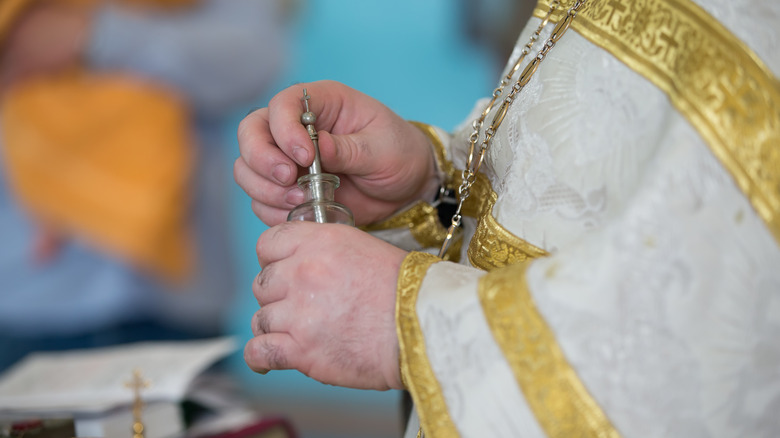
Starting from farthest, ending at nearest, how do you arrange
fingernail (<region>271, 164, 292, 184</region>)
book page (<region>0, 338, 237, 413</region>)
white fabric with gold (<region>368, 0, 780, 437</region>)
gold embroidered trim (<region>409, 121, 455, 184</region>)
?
book page (<region>0, 338, 237, 413</region>), gold embroidered trim (<region>409, 121, 455, 184</region>), fingernail (<region>271, 164, 292, 184</region>), white fabric with gold (<region>368, 0, 780, 437</region>)

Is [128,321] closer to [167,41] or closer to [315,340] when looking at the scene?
[167,41]

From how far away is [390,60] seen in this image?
7.10 feet

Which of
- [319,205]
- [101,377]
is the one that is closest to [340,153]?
[319,205]

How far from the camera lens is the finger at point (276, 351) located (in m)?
0.58

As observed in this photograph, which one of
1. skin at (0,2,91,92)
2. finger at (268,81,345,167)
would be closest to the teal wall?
skin at (0,2,91,92)

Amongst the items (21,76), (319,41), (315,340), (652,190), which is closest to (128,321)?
(21,76)

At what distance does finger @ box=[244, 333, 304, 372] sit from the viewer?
1.92 ft

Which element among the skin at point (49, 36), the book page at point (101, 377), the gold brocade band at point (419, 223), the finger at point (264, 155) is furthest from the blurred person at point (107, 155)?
the finger at point (264, 155)

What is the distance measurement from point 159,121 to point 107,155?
180 millimetres

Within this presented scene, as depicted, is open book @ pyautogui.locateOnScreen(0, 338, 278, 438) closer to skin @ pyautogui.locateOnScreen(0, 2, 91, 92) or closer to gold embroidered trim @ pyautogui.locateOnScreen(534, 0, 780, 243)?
gold embroidered trim @ pyautogui.locateOnScreen(534, 0, 780, 243)

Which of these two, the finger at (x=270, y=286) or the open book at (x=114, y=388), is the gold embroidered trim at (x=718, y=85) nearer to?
the finger at (x=270, y=286)

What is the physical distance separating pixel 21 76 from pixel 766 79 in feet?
6.62

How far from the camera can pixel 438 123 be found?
2193 mm

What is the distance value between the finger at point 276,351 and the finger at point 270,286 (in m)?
0.03
